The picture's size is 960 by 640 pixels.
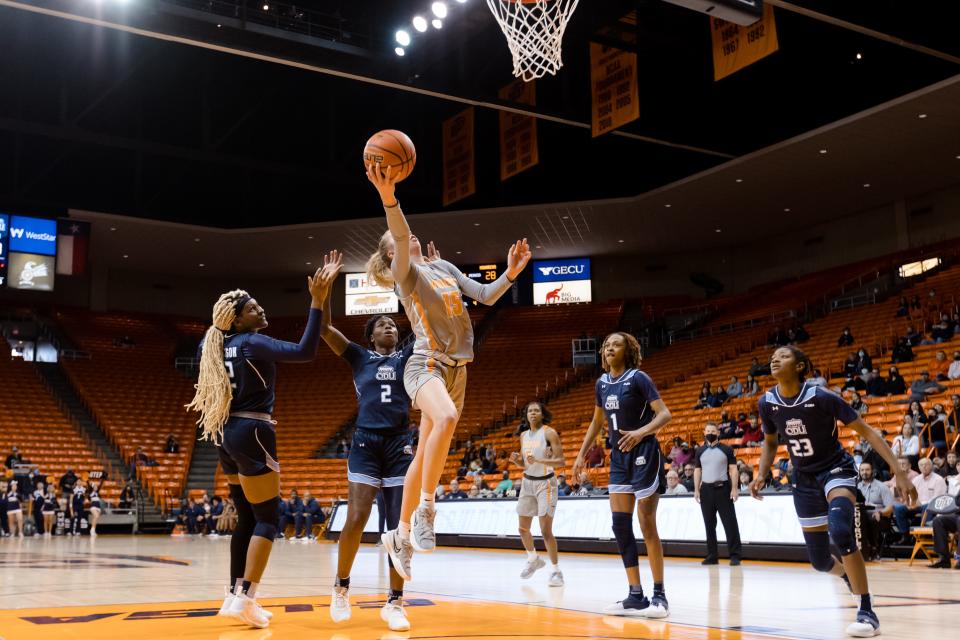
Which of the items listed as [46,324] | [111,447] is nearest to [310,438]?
[111,447]

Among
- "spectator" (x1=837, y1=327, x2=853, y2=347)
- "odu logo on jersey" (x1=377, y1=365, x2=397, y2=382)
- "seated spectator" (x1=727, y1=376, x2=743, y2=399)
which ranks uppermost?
"spectator" (x1=837, y1=327, x2=853, y2=347)

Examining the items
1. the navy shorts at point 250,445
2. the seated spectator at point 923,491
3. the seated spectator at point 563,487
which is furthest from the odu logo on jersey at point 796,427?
the seated spectator at point 563,487

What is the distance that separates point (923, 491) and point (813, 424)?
7.65 metres

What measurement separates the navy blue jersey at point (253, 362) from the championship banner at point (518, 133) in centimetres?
1443

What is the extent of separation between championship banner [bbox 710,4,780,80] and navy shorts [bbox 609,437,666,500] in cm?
893

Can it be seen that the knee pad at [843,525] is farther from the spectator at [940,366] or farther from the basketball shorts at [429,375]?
the spectator at [940,366]

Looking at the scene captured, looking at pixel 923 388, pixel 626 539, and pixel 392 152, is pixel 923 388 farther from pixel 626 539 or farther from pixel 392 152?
pixel 392 152

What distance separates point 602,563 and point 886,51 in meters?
13.0

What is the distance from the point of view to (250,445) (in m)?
5.76

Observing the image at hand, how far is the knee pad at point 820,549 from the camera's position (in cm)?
586

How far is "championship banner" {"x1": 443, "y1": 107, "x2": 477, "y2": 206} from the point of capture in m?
21.8

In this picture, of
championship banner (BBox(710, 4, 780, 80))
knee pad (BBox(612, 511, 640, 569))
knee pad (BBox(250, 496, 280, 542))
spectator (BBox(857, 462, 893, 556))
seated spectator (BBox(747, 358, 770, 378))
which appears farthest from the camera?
seated spectator (BBox(747, 358, 770, 378))

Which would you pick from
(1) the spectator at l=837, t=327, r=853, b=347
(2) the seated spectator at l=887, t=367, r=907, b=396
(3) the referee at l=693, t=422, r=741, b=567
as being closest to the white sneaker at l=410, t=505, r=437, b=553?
(3) the referee at l=693, t=422, r=741, b=567

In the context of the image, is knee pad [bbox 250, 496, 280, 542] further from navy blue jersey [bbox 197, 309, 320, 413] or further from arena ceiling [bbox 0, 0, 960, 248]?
arena ceiling [bbox 0, 0, 960, 248]
